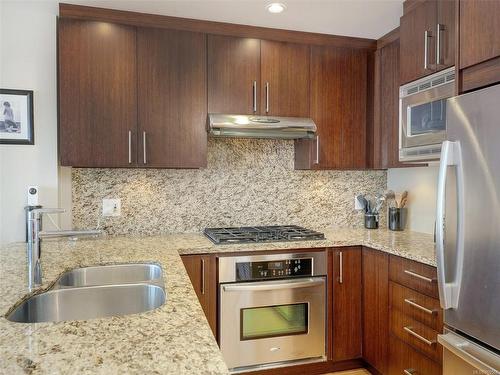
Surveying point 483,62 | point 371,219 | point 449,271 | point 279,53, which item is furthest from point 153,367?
point 371,219

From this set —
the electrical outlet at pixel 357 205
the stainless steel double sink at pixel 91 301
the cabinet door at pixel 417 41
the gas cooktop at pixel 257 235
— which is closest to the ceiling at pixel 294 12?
the cabinet door at pixel 417 41

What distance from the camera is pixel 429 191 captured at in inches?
104

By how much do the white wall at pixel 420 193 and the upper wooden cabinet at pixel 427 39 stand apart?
2.54 ft

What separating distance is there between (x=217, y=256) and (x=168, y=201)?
70 centimetres

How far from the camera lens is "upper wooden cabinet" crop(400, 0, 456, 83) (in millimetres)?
1945

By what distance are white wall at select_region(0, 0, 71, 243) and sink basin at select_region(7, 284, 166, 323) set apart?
119 cm

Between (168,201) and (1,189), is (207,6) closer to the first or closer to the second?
(168,201)

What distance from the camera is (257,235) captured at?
2.40 m

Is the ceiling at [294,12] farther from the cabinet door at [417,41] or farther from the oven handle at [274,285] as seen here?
the oven handle at [274,285]

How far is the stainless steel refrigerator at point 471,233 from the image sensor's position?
134 centimetres

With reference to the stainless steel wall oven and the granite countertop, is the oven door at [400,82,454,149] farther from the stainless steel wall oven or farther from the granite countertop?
the granite countertop

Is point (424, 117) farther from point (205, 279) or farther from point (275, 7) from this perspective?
point (205, 279)

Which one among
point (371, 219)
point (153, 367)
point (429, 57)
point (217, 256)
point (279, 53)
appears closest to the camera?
point (153, 367)

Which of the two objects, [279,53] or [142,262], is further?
[279,53]
